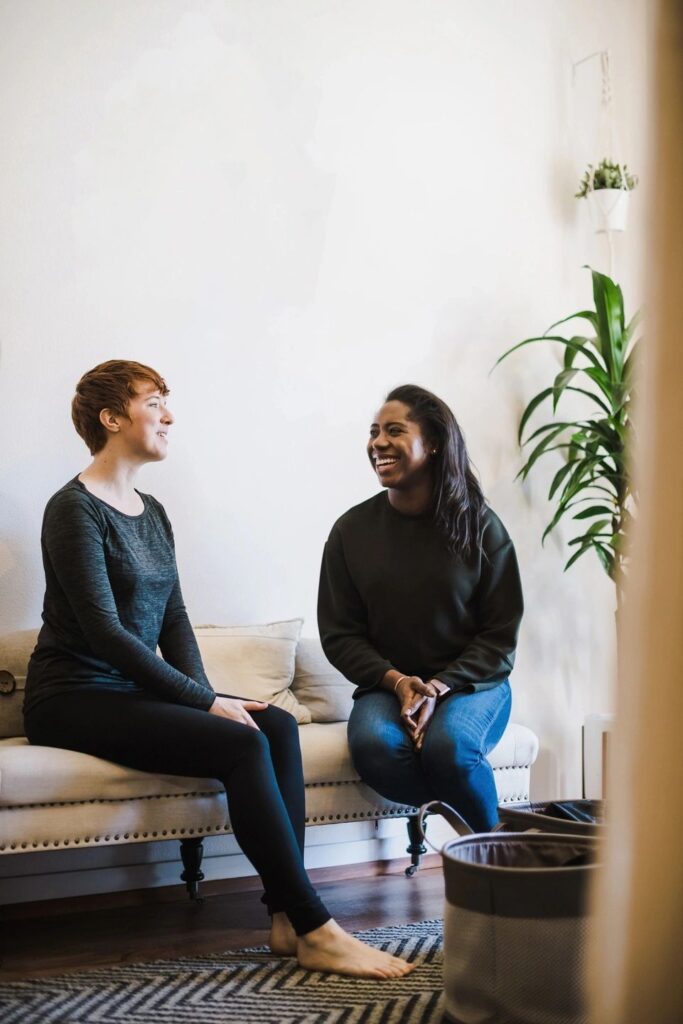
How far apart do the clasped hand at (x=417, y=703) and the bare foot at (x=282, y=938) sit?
1.67 ft

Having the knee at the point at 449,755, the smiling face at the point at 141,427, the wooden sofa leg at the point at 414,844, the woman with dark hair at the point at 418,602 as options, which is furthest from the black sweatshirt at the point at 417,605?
the smiling face at the point at 141,427

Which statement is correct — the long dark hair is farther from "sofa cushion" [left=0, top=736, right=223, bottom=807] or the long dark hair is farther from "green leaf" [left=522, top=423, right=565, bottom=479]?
"sofa cushion" [left=0, top=736, right=223, bottom=807]

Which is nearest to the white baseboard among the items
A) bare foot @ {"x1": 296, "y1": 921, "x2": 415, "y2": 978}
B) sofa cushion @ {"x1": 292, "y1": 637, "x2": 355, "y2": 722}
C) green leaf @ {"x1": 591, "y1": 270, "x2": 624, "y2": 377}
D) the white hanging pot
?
sofa cushion @ {"x1": 292, "y1": 637, "x2": 355, "y2": 722}

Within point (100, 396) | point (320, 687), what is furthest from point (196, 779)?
point (100, 396)

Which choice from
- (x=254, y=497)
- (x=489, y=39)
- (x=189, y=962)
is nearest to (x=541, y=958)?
(x=189, y=962)

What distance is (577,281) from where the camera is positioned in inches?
149

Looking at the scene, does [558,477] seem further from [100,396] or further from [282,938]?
A: [282,938]

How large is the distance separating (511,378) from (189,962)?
7.22 feet

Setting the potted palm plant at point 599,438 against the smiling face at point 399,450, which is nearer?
the smiling face at point 399,450

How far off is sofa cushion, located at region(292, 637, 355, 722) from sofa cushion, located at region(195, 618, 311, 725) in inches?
1.2

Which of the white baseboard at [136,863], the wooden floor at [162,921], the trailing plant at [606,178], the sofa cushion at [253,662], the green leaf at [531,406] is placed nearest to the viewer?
the wooden floor at [162,921]

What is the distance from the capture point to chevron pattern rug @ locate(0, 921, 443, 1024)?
1.81m

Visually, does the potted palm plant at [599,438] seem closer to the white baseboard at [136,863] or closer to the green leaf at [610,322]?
the green leaf at [610,322]

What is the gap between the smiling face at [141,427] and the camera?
2.54 meters
